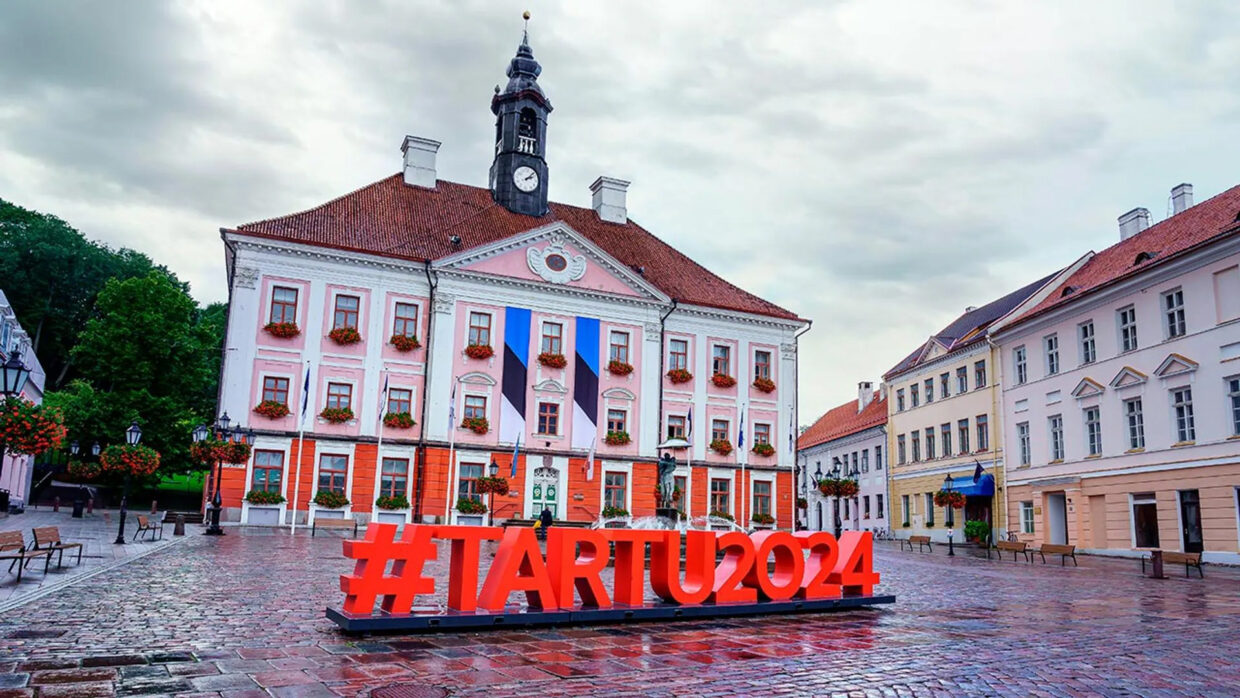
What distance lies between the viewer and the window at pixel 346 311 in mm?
36812

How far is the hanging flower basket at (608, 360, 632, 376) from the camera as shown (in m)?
40.3

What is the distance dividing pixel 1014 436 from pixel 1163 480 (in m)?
9.10

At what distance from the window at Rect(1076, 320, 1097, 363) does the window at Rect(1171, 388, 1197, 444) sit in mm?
4374

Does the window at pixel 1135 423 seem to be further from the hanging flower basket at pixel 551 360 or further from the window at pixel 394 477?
the window at pixel 394 477

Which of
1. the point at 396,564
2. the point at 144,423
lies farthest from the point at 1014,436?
the point at 144,423

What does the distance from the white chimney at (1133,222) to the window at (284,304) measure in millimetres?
34461

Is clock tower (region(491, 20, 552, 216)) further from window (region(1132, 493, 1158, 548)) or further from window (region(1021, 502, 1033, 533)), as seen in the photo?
window (region(1132, 493, 1158, 548))

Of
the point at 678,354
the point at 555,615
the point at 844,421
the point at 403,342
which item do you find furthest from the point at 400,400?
the point at 844,421

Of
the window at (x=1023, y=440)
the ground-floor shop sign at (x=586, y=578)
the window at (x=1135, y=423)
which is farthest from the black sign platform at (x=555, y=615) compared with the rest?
the window at (x=1023, y=440)

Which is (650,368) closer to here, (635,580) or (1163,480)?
(1163,480)

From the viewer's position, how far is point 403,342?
122ft

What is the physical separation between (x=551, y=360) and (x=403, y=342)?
20.6 ft

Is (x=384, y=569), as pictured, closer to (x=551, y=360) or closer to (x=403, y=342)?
(x=403, y=342)

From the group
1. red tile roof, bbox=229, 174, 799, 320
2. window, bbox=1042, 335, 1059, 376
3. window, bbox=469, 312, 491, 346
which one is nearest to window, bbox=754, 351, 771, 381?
red tile roof, bbox=229, 174, 799, 320
